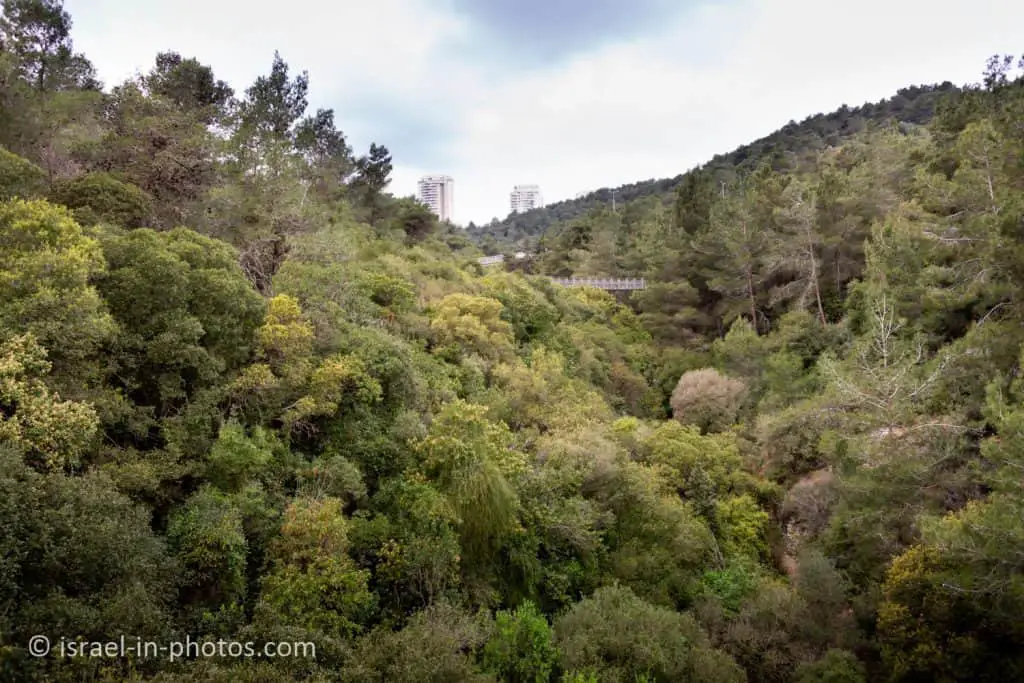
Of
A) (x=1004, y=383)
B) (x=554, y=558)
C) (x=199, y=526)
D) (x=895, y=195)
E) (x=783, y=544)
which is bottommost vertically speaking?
(x=783, y=544)

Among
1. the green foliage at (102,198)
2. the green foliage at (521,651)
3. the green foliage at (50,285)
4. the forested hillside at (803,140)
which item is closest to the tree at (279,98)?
the green foliage at (102,198)

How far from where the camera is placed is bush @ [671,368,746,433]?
27922 millimetres

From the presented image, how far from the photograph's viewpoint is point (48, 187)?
14.4 meters

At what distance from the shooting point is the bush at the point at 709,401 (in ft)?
91.6

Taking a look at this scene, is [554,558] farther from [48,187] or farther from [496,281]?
[496,281]

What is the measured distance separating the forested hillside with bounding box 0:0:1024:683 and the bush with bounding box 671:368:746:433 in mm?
315

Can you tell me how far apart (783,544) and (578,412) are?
8.50 metres

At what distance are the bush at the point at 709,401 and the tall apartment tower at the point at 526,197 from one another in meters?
159

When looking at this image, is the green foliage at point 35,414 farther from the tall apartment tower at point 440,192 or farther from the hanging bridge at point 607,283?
the tall apartment tower at point 440,192

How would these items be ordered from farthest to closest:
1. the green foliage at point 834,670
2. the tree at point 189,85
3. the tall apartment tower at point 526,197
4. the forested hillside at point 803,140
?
the tall apartment tower at point 526,197, the forested hillside at point 803,140, the tree at point 189,85, the green foliage at point 834,670

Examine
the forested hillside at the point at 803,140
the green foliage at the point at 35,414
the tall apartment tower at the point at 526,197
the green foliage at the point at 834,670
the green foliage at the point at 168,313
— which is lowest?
the green foliage at the point at 834,670

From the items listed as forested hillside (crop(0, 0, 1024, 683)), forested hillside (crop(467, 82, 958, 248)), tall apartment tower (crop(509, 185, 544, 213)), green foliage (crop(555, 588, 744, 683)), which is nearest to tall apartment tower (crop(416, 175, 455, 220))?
forested hillside (crop(467, 82, 958, 248))

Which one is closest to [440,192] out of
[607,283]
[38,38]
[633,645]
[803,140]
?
[803,140]

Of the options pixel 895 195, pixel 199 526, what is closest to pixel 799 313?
A: pixel 895 195
